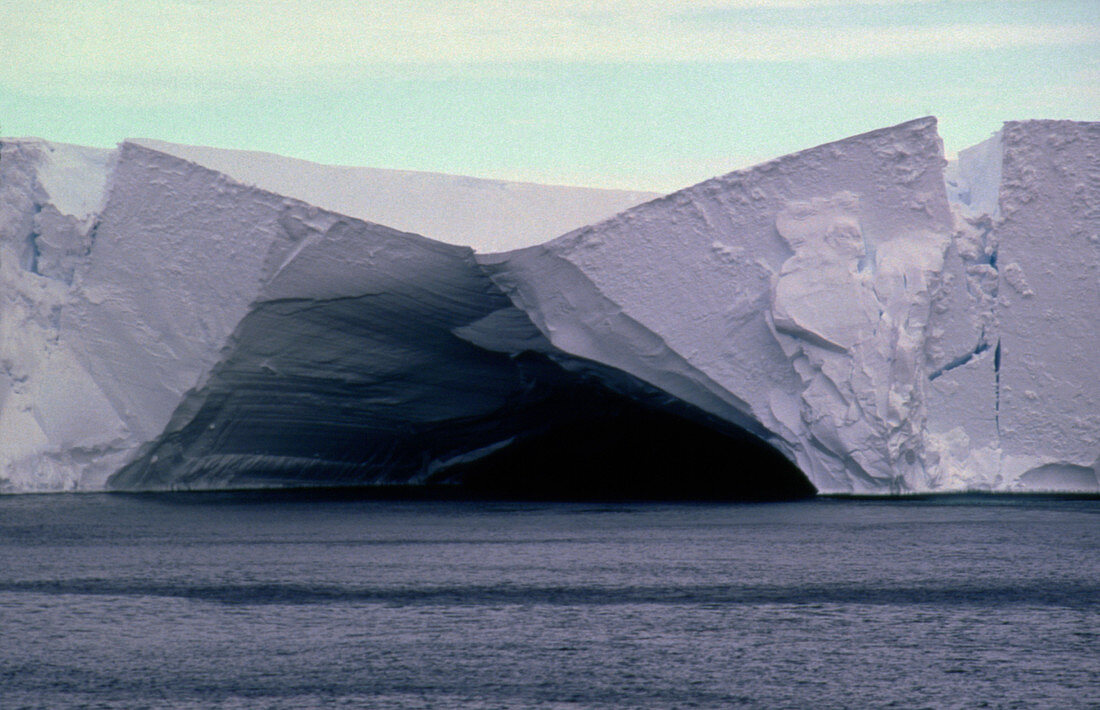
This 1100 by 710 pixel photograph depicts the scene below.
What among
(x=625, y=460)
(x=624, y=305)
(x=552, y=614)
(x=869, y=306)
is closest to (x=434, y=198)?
(x=624, y=305)

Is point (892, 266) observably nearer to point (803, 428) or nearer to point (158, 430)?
point (803, 428)

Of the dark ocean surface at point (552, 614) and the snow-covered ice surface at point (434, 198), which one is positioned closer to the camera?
the dark ocean surface at point (552, 614)

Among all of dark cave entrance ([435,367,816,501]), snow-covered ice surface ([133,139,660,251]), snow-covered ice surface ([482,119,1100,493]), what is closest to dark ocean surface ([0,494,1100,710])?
snow-covered ice surface ([482,119,1100,493])

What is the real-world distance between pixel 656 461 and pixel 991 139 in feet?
20.2

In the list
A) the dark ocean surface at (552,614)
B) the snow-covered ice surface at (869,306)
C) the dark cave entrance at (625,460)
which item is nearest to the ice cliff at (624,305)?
the snow-covered ice surface at (869,306)

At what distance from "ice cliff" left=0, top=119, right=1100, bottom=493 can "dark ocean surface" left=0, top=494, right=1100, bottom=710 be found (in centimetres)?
185

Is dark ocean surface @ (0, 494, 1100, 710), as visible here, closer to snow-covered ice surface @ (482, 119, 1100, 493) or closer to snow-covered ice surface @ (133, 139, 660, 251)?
snow-covered ice surface @ (482, 119, 1100, 493)

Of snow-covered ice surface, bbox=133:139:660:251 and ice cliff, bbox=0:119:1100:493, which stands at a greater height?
snow-covered ice surface, bbox=133:139:660:251

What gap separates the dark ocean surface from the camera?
406 cm

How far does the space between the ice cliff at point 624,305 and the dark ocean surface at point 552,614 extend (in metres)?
1.85

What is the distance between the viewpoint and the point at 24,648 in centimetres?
473

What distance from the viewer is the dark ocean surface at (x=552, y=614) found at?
4.06 m

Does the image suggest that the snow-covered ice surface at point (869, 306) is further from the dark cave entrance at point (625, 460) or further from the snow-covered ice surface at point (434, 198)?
the dark cave entrance at point (625, 460)

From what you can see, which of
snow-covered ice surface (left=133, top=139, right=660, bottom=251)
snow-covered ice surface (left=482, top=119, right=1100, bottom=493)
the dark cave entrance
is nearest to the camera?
snow-covered ice surface (left=482, top=119, right=1100, bottom=493)
